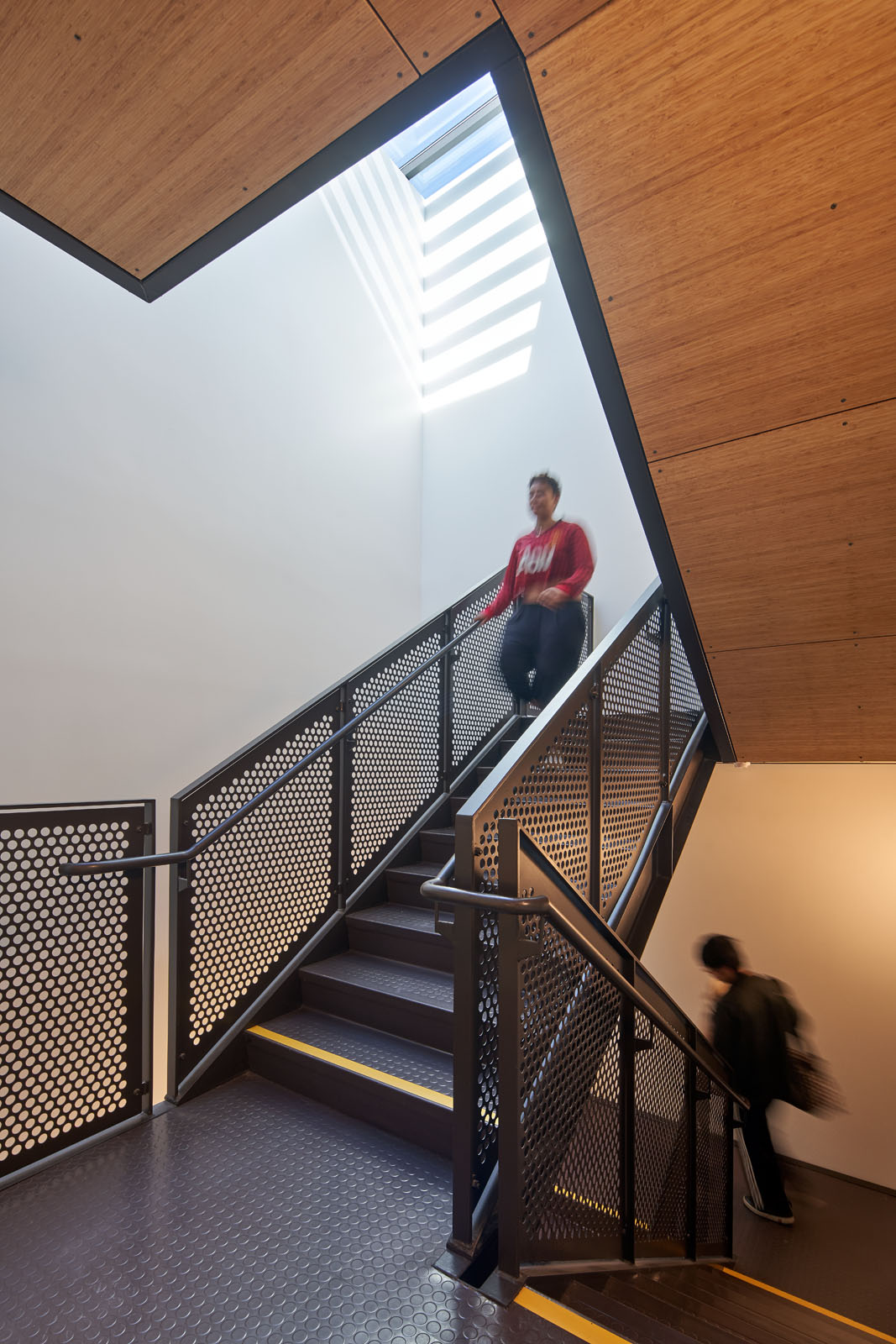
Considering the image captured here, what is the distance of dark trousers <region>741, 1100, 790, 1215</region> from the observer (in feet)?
10.5

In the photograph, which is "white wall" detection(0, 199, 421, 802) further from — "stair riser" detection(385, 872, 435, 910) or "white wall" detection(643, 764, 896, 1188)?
"white wall" detection(643, 764, 896, 1188)

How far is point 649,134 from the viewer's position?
1531 millimetres

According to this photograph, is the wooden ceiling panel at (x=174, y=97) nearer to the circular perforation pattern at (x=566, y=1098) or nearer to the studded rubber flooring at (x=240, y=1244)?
the circular perforation pattern at (x=566, y=1098)

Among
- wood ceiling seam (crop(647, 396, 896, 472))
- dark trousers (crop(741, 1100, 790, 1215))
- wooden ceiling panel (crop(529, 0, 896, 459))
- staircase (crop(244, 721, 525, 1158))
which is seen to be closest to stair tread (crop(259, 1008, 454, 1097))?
staircase (crop(244, 721, 525, 1158))

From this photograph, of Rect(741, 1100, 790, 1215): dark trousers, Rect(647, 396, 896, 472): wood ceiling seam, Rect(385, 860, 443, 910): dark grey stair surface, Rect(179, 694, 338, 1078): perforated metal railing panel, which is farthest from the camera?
Rect(741, 1100, 790, 1215): dark trousers

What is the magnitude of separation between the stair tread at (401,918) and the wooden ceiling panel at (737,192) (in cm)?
210

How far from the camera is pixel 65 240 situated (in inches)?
77.7

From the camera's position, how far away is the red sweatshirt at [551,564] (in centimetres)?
314

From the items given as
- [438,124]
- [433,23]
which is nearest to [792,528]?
[433,23]

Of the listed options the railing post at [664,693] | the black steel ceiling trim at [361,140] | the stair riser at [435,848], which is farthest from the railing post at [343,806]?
the black steel ceiling trim at [361,140]

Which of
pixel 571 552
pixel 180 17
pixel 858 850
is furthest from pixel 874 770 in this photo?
pixel 180 17

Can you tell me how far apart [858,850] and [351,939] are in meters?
2.99

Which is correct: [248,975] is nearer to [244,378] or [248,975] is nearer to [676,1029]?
[676,1029]

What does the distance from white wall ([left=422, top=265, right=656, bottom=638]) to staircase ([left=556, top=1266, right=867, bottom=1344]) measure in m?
3.82
